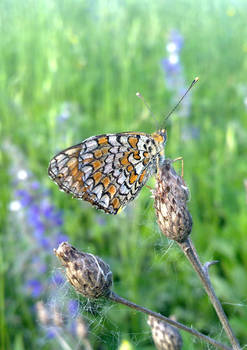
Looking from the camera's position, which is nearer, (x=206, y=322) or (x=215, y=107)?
(x=206, y=322)

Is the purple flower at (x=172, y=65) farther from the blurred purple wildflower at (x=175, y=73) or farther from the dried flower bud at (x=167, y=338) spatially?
the dried flower bud at (x=167, y=338)

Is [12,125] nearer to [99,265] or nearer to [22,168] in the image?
[22,168]

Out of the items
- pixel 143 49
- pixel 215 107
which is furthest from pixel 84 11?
pixel 215 107

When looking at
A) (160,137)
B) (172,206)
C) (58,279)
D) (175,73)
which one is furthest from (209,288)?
(175,73)

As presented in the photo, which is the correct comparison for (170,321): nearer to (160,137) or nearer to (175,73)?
(160,137)

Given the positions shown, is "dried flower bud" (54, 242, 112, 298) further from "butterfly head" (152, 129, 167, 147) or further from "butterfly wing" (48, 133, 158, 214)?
"butterfly head" (152, 129, 167, 147)

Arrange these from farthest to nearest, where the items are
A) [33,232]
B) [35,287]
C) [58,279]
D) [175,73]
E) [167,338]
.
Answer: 1. [175,73]
2. [33,232]
3. [35,287]
4. [58,279]
5. [167,338]
